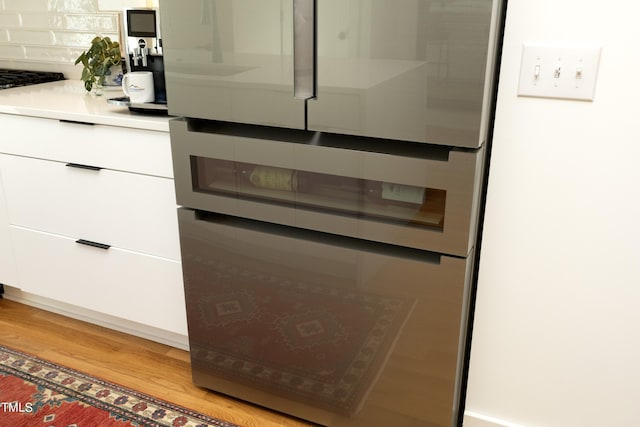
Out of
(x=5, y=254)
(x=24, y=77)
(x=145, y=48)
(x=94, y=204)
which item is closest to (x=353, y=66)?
(x=145, y=48)

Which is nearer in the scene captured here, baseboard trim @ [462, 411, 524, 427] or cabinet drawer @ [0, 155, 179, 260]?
baseboard trim @ [462, 411, 524, 427]

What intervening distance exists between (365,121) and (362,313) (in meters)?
0.54

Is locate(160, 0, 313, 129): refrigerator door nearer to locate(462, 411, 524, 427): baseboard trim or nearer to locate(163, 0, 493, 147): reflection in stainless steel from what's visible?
A: locate(163, 0, 493, 147): reflection in stainless steel

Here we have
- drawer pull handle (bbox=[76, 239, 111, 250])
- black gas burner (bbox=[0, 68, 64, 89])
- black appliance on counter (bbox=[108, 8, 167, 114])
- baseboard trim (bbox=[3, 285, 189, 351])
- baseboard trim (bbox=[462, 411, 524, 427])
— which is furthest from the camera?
black gas burner (bbox=[0, 68, 64, 89])

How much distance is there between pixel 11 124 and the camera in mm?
2148

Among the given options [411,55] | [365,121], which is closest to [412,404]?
[365,121]

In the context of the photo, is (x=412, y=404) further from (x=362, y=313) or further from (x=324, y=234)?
(x=324, y=234)

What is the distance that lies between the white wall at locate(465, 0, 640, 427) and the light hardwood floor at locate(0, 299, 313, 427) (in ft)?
2.37

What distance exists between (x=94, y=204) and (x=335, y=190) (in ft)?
3.24

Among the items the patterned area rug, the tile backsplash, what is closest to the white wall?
the patterned area rug

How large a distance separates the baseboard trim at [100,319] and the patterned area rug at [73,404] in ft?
0.91

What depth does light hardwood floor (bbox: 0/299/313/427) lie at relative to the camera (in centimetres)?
196

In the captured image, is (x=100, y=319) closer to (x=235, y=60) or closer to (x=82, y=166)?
(x=82, y=166)

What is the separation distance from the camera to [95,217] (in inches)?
83.1
